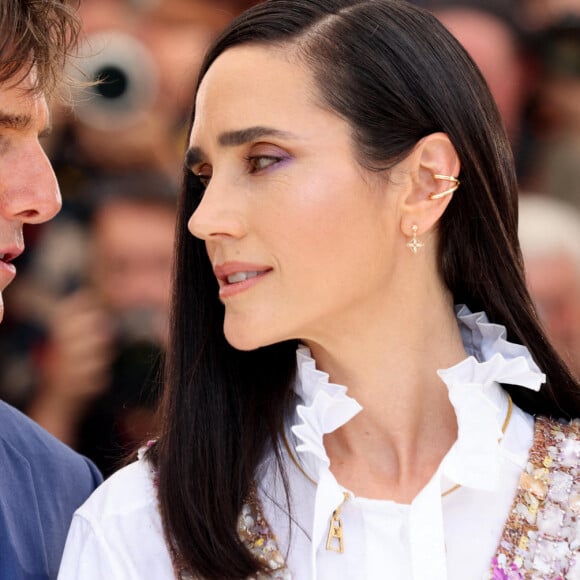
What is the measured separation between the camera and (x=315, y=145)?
233cm

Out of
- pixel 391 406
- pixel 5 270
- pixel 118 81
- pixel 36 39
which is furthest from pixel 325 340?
pixel 118 81

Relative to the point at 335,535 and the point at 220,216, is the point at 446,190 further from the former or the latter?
the point at 335,535

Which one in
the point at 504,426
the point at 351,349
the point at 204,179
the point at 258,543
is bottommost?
the point at 258,543

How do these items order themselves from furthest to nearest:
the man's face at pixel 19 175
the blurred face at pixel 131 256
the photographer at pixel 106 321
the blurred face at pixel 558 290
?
1. the blurred face at pixel 558 290
2. the blurred face at pixel 131 256
3. the photographer at pixel 106 321
4. the man's face at pixel 19 175

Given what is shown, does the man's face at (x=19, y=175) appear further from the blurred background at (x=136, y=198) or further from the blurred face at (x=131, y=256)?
the blurred face at (x=131, y=256)

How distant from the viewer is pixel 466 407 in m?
2.40

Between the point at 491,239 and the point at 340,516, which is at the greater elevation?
the point at 491,239

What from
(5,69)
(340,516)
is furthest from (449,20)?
(340,516)

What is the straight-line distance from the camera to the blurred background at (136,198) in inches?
134

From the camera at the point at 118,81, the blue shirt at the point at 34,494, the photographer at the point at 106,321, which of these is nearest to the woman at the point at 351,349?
the blue shirt at the point at 34,494

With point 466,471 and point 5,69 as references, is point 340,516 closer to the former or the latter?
point 466,471

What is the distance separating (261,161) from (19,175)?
0.53 m

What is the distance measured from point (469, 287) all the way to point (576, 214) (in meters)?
1.40

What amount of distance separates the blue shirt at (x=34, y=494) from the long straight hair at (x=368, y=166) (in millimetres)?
272
